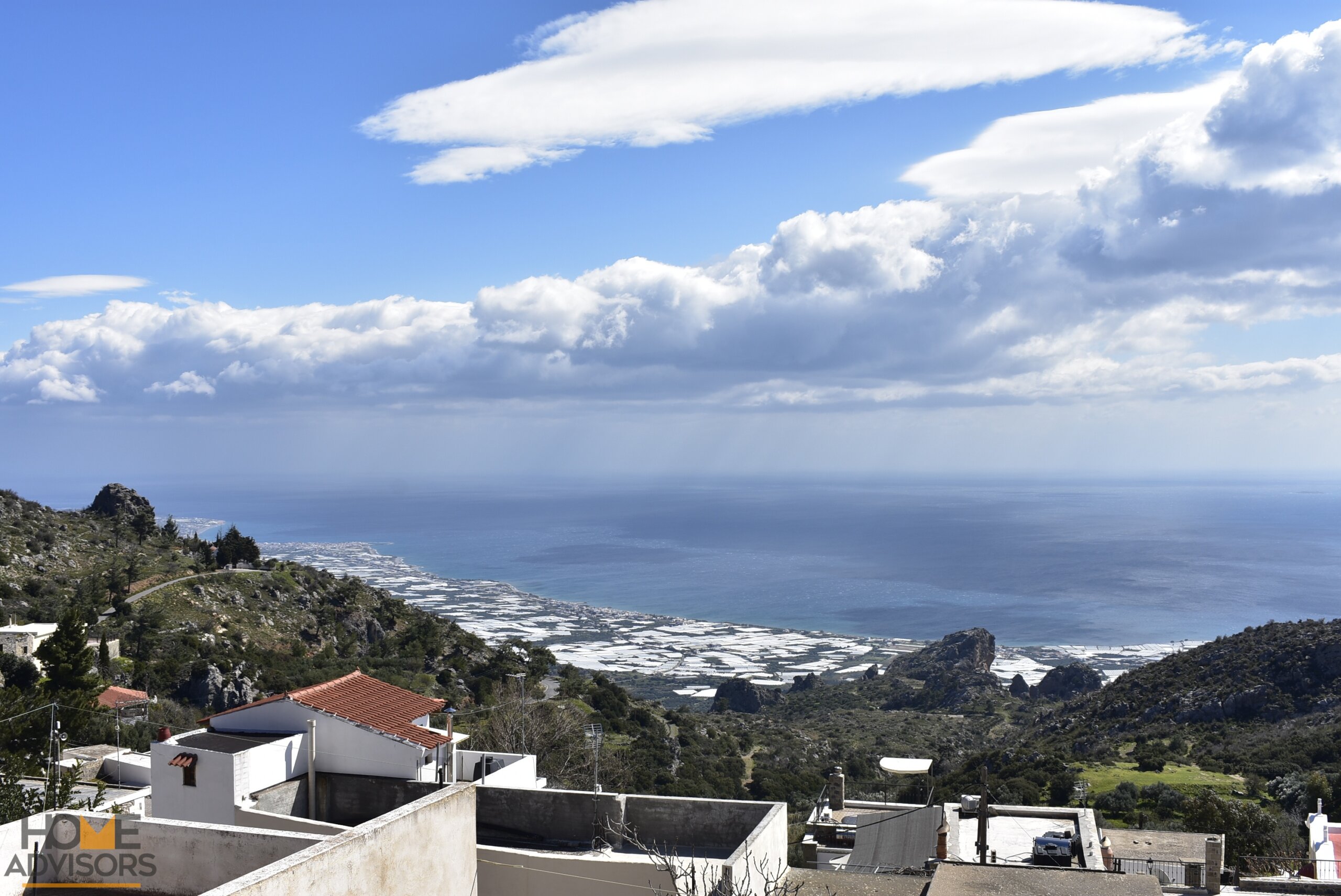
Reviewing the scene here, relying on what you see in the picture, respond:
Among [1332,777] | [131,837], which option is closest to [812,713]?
[1332,777]

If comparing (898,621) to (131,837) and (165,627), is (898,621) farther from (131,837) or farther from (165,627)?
(131,837)

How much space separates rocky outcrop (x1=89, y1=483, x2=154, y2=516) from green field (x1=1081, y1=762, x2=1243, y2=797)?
172 feet

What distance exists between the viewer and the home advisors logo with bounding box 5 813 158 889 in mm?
5969

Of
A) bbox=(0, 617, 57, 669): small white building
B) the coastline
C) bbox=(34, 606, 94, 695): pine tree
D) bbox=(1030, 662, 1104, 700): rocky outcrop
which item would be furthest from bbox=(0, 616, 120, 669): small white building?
bbox=(1030, 662, 1104, 700): rocky outcrop

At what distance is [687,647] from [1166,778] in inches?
2105

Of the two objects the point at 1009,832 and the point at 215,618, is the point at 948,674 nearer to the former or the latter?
the point at 215,618

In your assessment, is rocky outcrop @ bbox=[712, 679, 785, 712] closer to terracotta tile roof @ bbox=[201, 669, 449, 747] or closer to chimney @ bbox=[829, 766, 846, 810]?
chimney @ bbox=[829, 766, 846, 810]

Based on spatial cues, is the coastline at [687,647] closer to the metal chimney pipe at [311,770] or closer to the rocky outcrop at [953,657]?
the rocky outcrop at [953,657]

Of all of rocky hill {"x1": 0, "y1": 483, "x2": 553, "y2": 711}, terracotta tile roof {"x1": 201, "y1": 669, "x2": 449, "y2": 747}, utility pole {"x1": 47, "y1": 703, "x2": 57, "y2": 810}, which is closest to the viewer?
terracotta tile roof {"x1": 201, "y1": 669, "x2": 449, "y2": 747}

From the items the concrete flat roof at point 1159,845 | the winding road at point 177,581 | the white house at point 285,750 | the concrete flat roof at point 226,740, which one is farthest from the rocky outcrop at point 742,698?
the concrete flat roof at point 226,740

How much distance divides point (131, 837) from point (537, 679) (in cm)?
3399

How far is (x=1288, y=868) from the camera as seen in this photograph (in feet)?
54.2

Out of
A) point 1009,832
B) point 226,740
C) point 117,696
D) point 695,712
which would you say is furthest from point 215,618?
point 1009,832

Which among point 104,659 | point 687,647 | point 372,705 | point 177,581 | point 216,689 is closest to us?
point 372,705
